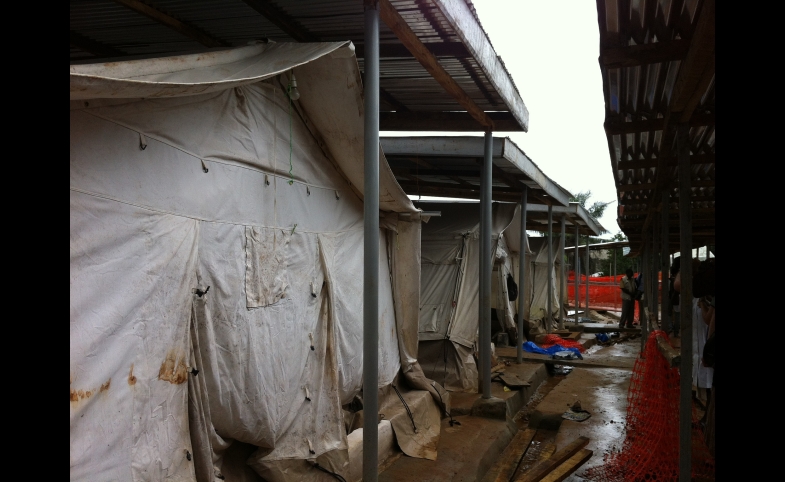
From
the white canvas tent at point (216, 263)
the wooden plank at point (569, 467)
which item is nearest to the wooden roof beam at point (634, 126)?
the white canvas tent at point (216, 263)

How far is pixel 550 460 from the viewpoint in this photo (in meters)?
6.25

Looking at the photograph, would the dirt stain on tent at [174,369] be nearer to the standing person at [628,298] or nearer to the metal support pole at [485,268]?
the metal support pole at [485,268]

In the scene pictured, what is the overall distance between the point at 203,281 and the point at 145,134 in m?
1.02

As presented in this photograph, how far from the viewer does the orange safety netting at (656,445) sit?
5160 mm

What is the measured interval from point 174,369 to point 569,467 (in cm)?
426

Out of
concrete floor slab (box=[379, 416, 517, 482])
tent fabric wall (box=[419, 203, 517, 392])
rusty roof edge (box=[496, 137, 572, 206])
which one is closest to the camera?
concrete floor slab (box=[379, 416, 517, 482])

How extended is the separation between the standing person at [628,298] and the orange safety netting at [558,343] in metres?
4.09

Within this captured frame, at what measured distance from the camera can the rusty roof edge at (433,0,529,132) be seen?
4564mm

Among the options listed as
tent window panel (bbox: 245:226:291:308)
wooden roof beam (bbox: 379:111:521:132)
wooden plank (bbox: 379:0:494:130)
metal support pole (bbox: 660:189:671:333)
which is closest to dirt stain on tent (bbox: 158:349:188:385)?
tent window panel (bbox: 245:226:291:308)

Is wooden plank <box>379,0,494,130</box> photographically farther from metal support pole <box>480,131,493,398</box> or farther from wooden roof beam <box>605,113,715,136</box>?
wooden roof beam <box>605,113,715,136</box>

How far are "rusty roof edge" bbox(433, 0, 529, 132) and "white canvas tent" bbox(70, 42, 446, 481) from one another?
0.86 metres

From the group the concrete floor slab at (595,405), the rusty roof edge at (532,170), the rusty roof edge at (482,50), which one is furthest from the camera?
the rusty roof edge at (532,170)

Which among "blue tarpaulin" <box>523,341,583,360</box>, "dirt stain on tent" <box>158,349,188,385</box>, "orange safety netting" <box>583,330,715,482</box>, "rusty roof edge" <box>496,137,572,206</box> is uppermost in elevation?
"rusty roof edge" <box>496,137,572,206</box>
